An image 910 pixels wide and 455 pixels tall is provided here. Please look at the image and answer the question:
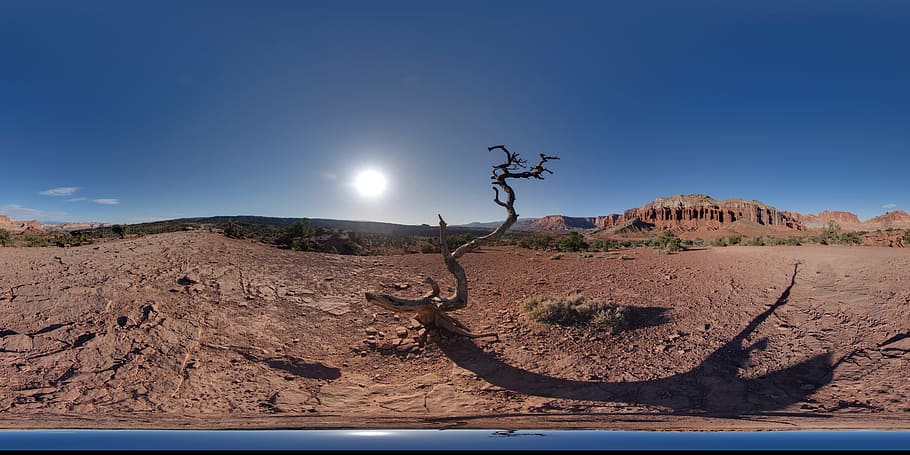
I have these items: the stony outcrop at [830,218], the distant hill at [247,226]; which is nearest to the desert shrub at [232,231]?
the distant hill at [247,226]

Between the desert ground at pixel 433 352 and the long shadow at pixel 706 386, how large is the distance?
26mm

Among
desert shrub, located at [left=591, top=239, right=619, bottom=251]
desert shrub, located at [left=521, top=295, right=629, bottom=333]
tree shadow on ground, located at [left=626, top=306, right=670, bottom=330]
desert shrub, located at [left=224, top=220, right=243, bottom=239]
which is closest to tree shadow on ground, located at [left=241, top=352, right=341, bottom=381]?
desert shrub, located at [left=521, top=295, right=629, bottom=333]

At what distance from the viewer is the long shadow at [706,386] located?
4.13 m

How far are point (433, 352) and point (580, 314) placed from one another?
2799 mm

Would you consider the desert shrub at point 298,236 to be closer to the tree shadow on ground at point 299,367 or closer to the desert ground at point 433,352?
the desert ground at point 433,352

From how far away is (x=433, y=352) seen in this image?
19.4ft

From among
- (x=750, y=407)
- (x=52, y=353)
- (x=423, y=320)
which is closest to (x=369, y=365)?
(x=423, y=320)

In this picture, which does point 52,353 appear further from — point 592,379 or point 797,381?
Result: point 797,381

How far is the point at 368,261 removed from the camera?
12.5 metres

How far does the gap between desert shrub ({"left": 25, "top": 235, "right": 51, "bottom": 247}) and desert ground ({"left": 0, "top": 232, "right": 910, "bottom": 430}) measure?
6004 mm

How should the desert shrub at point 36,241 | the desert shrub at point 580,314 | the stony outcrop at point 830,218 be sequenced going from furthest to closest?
the stony outcrop at point 830,218
the desert shrub at point 36,241
the desert shrub at point 580,314

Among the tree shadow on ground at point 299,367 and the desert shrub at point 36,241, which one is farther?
the desert shrub at point 36,241

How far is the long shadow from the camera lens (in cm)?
413

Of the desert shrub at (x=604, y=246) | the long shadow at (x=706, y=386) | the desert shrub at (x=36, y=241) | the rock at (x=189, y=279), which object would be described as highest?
the desert shrub at (x=604, y=246)
